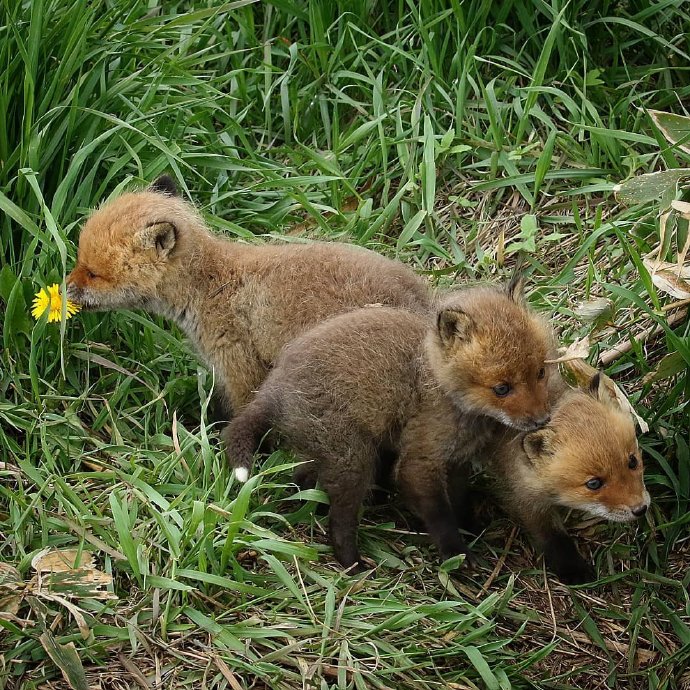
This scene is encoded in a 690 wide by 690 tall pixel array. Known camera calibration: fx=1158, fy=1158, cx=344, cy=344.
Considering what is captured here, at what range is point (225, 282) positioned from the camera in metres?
6.60

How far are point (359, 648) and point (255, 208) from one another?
344 centimetres

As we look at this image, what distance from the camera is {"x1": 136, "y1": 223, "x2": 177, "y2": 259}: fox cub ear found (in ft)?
21.4

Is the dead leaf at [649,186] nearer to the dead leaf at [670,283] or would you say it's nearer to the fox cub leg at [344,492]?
the dead leaf at [670,283]

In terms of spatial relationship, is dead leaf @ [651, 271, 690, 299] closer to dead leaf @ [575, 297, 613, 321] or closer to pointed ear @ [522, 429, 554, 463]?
dead leaf @ [575, 297, 613, 321]

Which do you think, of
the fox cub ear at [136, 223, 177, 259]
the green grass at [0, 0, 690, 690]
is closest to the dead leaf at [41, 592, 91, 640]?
the green grass at [0, 0, 690, 690]

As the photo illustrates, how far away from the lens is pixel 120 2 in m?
7.36

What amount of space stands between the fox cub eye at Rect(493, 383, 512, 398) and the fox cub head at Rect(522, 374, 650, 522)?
0.25 meters

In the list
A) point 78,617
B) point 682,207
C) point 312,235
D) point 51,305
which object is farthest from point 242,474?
A: point 682,207

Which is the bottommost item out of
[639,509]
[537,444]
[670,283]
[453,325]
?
[639,509]

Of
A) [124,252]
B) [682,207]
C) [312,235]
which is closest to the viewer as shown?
Result: [682,207]

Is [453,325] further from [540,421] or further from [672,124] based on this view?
[672,124]

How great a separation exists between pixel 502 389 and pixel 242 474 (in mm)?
1348

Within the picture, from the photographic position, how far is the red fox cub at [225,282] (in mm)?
6367

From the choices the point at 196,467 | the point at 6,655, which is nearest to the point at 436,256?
the point at 196,467
